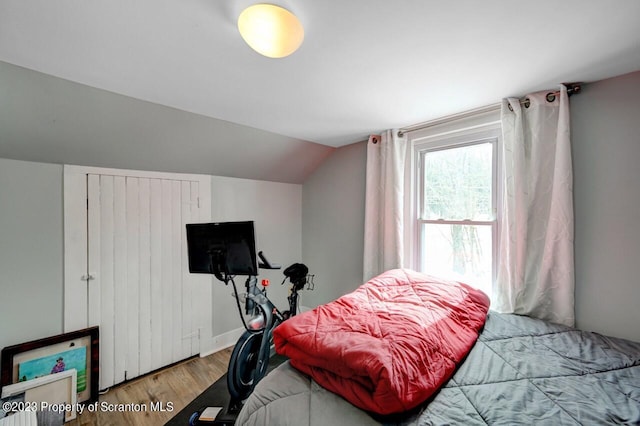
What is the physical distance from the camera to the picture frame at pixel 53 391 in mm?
1628

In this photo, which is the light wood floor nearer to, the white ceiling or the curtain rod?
the white ceiling

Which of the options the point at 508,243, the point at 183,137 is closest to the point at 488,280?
the point at 508,243

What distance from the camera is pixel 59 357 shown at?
72.2 inches

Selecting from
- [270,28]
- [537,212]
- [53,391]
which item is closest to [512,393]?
[537,212]

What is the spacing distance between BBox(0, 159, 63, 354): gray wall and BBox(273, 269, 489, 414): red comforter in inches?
74.0

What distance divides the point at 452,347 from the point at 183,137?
2.43m

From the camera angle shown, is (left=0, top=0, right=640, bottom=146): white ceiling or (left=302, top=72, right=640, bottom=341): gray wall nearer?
(left=0, top=0, right=640, bottom=146): white ceiling

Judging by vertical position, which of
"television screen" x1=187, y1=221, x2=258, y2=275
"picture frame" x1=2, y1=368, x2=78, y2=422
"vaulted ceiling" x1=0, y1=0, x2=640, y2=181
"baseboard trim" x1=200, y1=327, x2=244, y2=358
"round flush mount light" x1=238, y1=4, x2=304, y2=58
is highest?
"vaulted ceiling" x1=0, y1=0, x2=640, y2=181

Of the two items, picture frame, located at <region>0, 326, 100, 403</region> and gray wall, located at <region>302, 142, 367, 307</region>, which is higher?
gray wall, located at <region>302, 142, 367, 307</region>

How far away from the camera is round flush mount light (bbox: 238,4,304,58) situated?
3.06 feet

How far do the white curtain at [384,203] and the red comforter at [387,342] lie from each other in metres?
0.69

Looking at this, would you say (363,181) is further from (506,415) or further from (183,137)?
(506,415)

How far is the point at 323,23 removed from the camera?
1028mm

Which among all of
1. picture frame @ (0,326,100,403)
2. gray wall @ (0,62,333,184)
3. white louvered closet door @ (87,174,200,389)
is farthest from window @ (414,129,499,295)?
picture frame @ (0,326,100,403)
